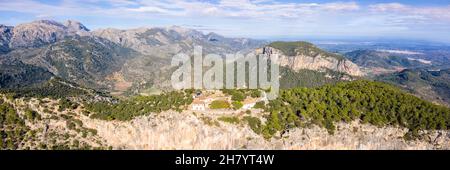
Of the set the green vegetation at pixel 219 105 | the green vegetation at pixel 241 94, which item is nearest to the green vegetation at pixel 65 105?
the green vegetation at pixel 219 105

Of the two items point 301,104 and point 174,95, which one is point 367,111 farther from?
point 174,95

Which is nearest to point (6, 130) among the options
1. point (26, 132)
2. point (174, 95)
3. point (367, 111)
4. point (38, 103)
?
point (26, 132)

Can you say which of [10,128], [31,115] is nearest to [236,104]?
[31,115]

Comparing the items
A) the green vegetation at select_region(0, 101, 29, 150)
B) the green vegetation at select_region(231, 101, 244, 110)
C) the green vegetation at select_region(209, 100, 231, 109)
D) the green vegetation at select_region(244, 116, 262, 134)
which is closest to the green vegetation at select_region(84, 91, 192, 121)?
the green vegetation at select_region(209, 100, 231, 109)

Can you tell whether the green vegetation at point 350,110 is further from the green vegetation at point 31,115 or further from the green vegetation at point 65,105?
the green vegetation at point 31,115

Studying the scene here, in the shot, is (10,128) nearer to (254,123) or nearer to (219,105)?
(219,105)

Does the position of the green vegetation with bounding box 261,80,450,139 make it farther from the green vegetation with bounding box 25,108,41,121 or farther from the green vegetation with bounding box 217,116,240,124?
the green vegetation with bounding box 25,108,41,121
